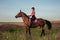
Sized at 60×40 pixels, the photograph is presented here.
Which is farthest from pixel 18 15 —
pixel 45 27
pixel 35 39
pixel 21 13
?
pixel 35 39

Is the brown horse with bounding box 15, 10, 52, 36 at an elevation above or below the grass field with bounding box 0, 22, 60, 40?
above

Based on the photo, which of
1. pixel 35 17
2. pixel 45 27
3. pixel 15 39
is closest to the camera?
pixel 15 39

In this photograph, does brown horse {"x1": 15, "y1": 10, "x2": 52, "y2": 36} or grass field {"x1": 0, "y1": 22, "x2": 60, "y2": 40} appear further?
brown horse {"x1": 15, "y1": 10, "x2": 52, "y2": 36}

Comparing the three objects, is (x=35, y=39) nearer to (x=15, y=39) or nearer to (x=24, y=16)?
(x=15, y=39)

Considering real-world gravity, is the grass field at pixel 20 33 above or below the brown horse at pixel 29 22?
below

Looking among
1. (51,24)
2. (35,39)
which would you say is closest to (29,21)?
(51,24)

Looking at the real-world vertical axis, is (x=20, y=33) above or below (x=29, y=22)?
below

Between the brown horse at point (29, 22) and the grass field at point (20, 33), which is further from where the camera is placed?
the brown horse at point (29, 22)

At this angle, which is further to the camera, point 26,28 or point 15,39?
point 26,28

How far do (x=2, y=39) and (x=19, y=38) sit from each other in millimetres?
553

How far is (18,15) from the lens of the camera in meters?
9.12

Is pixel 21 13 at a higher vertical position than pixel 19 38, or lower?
higher

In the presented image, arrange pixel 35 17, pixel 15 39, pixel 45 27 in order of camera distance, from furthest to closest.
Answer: pixel 45 27, pixel 35 17, pixel 15 39

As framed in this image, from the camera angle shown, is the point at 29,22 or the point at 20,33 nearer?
the point at 20,33
